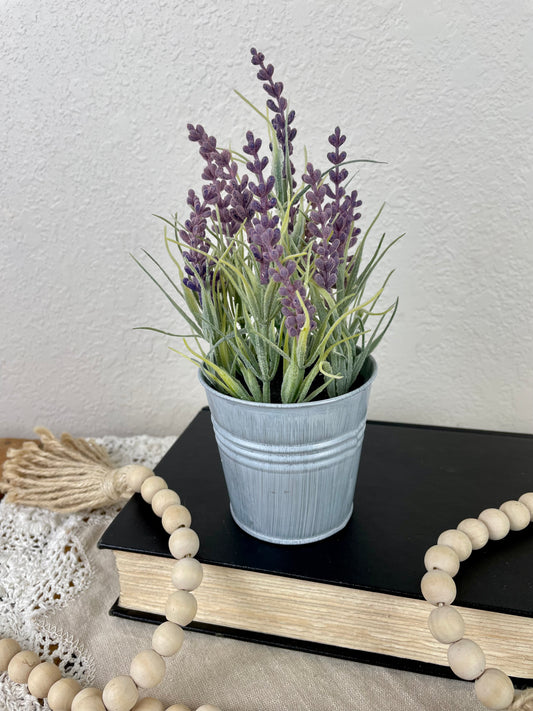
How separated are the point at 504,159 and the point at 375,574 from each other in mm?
472

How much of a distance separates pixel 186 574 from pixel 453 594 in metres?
0.19

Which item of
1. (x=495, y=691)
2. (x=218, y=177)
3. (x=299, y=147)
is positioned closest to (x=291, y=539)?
(x=495, y=691)

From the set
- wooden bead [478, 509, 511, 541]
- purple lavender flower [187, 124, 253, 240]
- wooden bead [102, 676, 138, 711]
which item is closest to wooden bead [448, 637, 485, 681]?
wooden bead [478, 509, 511, 541]

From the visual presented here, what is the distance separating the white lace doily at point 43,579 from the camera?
1.51 feet

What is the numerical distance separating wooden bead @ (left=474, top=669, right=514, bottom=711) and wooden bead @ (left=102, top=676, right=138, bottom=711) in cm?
23

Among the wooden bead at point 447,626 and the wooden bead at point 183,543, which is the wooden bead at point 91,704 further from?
the wooden bead at point 447,626

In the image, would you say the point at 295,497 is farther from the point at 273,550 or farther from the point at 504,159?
the point at 504,159

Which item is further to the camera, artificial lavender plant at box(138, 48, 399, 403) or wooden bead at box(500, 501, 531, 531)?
wooden bead at box(500, 501, 531, 531)

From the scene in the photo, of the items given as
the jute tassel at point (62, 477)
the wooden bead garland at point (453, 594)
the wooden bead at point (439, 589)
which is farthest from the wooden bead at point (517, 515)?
the jute tassel at point (62, 477)

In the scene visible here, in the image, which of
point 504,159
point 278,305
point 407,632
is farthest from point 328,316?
point 504,159

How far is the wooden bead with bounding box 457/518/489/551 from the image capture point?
457 millimetres

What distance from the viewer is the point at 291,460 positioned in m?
0.43

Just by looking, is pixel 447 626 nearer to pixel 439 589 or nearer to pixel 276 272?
pixel 439 589

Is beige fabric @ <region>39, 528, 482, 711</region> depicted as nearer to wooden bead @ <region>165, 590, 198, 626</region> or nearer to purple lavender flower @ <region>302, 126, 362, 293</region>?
wooden bead @ <region>165, 590, 198, 626</region>
